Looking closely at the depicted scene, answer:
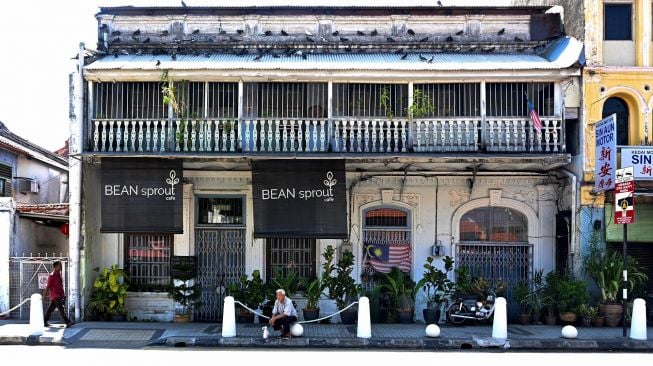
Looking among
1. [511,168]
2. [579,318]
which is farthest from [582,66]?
[579,318]

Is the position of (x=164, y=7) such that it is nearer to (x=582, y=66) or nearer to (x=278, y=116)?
(x=278, y=116)

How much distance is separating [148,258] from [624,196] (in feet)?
38.1

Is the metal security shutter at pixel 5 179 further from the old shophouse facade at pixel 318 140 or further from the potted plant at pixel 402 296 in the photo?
the potted plant at pixel 402 296

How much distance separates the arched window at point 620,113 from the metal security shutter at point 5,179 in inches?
715

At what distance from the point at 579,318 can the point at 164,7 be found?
13.2 m

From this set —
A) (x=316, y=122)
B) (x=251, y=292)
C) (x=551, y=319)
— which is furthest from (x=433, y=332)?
(x=316, y=122)

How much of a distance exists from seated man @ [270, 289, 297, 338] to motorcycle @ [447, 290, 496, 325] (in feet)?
13.7

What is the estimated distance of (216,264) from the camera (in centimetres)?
1623

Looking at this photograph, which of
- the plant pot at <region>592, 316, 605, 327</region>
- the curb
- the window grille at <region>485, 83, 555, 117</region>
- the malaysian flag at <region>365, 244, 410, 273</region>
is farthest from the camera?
the malaysian flag at <region>365, 244, 410, 273</region>

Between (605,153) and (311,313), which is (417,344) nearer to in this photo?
(311,313)

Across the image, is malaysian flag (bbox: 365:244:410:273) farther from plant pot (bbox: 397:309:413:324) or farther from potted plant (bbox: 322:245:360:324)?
plant pot (bbox: 397:309:413:324)

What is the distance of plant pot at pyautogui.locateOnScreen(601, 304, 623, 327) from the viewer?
1488 cm

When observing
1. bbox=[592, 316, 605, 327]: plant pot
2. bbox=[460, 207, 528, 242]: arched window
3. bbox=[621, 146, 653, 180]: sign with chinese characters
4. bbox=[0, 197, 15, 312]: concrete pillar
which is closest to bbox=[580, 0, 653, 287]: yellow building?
bbox=[621, 146, 653, 180]: sign with chinese characters

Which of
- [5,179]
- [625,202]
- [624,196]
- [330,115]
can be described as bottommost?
[625,202]
